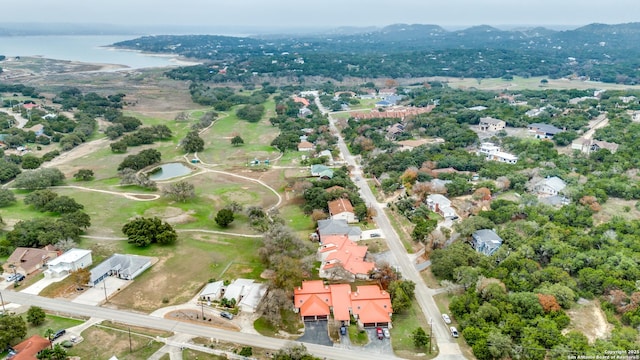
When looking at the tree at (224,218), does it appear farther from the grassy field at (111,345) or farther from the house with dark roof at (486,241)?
the house with dark roof at (486,241)

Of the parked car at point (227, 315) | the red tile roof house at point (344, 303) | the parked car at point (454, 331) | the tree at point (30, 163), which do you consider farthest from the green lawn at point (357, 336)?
the tree at point (30, 163)

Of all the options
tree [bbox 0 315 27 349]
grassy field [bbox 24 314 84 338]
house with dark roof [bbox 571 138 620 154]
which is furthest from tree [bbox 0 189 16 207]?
house with dark roof [bbox 571 138 620 154]

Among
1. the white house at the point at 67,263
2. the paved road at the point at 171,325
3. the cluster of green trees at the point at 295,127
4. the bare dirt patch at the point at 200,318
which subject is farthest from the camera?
the cluster of green trees at the point at 295,127

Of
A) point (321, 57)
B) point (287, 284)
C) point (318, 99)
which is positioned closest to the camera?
point (287, 284)

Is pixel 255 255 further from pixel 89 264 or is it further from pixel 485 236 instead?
pixel 485 236

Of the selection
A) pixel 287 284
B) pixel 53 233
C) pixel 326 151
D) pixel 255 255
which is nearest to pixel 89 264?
pixel 53 233

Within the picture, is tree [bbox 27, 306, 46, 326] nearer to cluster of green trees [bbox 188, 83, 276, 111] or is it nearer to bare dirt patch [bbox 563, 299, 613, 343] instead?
bare dirt patch [bbox 563, 299, 613, 343]

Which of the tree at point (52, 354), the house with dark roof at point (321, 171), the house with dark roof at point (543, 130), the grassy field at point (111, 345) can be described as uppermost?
the house with dark roof at point (543, 130)
